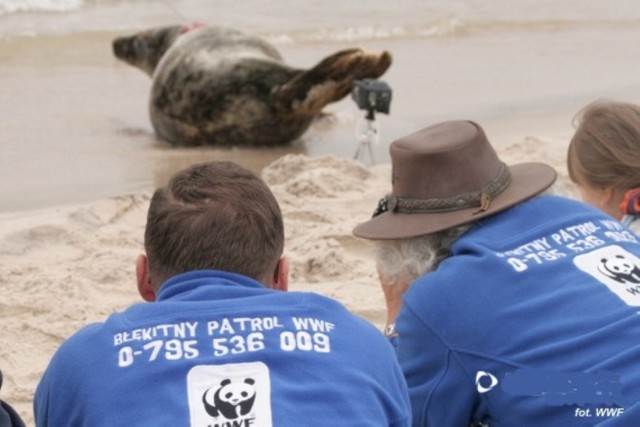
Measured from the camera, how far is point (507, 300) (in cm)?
280

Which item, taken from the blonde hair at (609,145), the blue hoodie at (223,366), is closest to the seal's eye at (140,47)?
the blonde hair at (609,145)

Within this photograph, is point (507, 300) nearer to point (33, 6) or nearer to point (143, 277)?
point (143, 277)

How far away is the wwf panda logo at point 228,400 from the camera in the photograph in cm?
213

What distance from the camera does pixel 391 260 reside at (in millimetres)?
3174

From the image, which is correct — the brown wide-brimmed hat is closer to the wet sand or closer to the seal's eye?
the wet sand

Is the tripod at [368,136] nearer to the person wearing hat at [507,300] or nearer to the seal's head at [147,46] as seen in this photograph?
the seal's head at [147,46]

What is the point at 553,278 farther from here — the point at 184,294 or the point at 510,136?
the point at 510,136

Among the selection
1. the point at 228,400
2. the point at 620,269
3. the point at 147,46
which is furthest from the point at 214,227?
the point at 147,46

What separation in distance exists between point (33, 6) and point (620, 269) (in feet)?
39.5

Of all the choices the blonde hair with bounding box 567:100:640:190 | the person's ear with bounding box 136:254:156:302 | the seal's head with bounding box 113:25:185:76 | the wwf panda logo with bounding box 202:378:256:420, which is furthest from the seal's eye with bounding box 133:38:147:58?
the wwf panda logo with bounding box 202:378:256:420

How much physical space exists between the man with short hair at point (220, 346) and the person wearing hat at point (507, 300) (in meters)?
0.42

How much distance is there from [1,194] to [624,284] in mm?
4825

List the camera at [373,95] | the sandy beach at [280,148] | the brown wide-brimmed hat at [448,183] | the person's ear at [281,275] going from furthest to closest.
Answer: the camera at [373,95] < the sandy beach at [280,148] < the brown wide-brimmed hat at [448,183] < the person's ear at [281,275]

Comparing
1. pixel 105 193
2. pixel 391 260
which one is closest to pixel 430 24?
pixel 105 193
